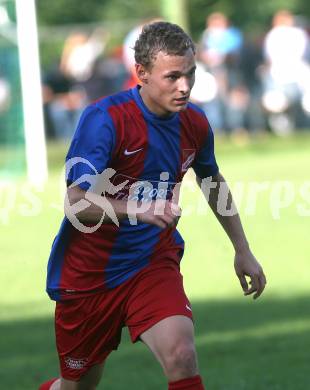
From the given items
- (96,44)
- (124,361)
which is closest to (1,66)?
(96,44)

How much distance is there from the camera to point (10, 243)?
519 inches

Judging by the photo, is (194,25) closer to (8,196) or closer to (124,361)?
(8,196)

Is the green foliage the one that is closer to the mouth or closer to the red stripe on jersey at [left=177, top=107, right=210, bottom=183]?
the red stripe on jersey at [left=177, top=107, right=210, bottom=183]

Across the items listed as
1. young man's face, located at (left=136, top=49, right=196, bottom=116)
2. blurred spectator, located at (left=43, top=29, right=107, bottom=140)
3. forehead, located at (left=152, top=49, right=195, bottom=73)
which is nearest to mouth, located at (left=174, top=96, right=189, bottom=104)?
young man's face, located at (left=136, top=49, right=196, bottom=116)

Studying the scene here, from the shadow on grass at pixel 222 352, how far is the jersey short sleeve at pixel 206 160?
54.6 inches

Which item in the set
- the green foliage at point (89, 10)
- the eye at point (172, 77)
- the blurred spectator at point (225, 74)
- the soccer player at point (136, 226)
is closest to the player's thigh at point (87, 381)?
the soccer player at point (136, 226)

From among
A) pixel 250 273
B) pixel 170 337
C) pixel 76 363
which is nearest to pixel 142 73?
pixel 250 273

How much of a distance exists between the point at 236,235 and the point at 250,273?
211mm

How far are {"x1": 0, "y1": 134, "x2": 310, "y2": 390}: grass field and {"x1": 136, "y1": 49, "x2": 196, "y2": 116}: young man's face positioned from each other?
6.41 feet

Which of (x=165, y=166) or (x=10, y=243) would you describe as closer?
(x=165, y=166)

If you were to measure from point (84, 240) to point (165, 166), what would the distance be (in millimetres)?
493

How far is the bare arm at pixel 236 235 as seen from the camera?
18.2 ft

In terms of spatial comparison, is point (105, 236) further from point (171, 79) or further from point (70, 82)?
point (70, 82)

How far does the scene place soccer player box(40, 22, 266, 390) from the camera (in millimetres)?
5141
